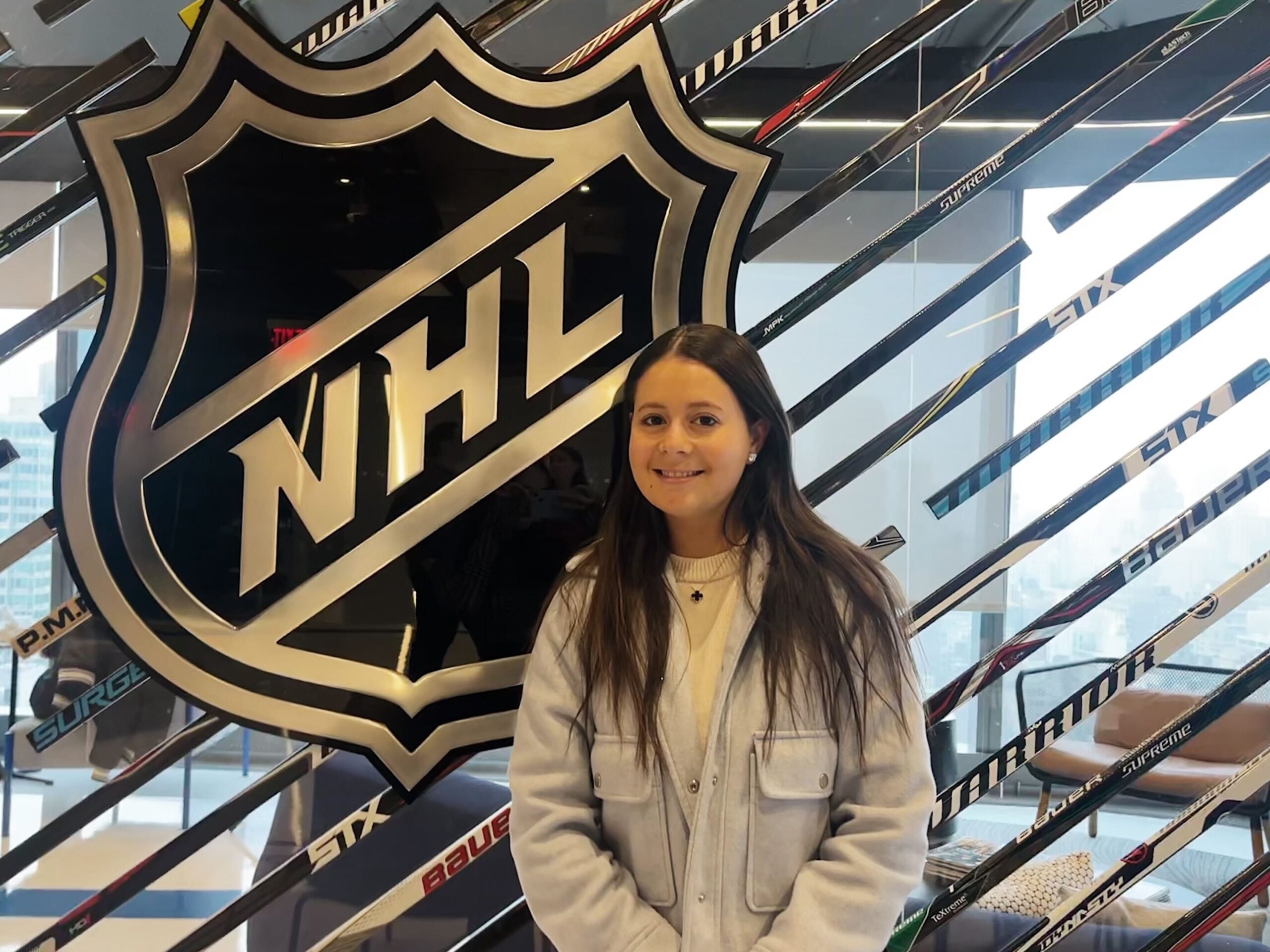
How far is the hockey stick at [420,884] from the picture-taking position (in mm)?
1556

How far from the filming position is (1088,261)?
5.44ft

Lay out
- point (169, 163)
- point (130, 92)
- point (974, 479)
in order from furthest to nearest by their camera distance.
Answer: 1. point (974, 479)
2. point (130, 92)
3. point (169, 163)

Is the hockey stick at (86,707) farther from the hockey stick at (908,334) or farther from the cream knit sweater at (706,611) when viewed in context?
the hockey stick at (908,334)

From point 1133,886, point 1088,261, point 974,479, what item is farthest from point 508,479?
point 1133,886

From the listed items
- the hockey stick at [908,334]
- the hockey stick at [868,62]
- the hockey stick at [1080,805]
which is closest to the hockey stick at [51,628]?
the hockey stick at [908,334]

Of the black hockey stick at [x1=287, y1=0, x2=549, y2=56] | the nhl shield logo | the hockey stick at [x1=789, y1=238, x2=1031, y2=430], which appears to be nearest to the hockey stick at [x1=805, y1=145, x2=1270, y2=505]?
the hockey stick at [x1=789, y1=238, x2=1031, y2=430]

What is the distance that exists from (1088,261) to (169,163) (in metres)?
1.58

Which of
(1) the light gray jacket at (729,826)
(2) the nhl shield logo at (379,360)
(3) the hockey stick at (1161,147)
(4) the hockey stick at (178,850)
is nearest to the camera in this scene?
(1) the light gray jacket at (729,826)

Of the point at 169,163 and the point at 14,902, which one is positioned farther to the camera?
the point at 14,902

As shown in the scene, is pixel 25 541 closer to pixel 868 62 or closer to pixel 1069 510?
pixel 868 62

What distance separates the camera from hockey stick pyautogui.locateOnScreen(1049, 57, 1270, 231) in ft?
5.41

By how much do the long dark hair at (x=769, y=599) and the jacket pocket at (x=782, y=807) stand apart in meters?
0.03

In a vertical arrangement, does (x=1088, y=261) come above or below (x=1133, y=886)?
above

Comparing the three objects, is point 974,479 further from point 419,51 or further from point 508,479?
point 419,51
